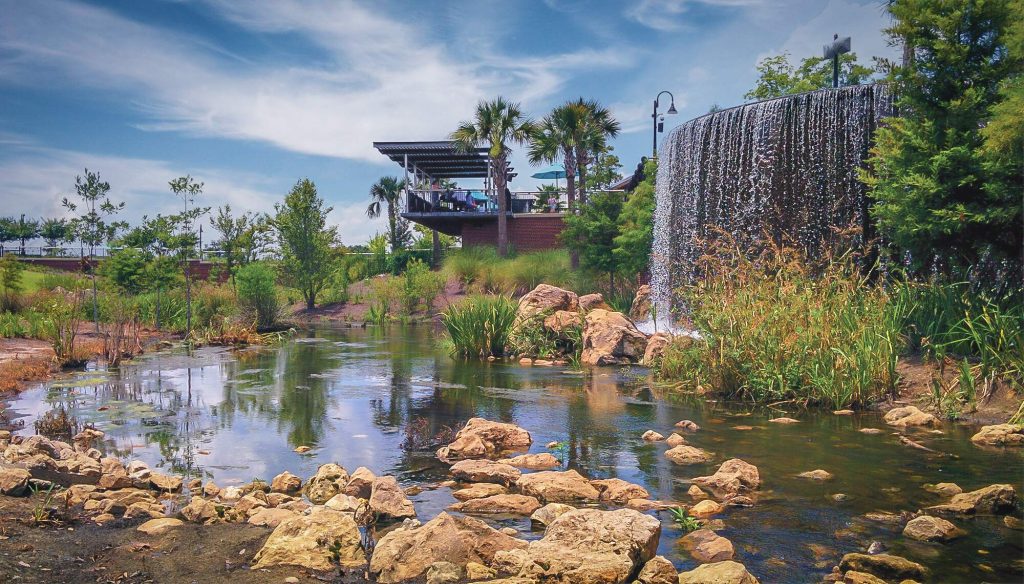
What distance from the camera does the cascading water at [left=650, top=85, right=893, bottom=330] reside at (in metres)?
15.7

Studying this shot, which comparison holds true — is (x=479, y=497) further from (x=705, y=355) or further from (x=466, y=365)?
(x=466, y=365)

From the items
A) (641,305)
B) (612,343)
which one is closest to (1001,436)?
(612,343)

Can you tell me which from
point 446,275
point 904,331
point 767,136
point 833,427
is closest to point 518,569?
point 833,427

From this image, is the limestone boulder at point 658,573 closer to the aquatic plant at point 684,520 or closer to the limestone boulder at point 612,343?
the aquatic plant at point 684,520

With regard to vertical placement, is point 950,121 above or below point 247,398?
above

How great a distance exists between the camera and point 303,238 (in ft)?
108

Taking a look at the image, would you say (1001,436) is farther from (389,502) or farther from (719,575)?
(389,502)

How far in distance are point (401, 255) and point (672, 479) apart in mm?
36591

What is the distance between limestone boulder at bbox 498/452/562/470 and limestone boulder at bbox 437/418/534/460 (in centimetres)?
47

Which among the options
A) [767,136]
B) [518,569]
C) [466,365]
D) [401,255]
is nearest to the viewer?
[518,569]

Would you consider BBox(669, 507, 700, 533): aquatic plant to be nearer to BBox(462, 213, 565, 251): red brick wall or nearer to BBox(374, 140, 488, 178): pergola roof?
BBox(374, 140, 488, 178): pergola roof

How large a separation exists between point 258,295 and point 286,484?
767 inches

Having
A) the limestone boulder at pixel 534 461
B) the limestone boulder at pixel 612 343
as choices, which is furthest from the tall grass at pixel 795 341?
the limestone boulder at pixel 534 461

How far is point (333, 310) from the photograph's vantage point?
34.0 m
